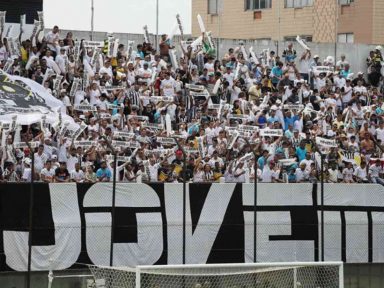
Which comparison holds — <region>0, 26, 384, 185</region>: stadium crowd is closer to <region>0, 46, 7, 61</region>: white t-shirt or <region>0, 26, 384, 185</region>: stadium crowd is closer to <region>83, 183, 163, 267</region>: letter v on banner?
<region>0, 46, 7, 61</region>: white t-shirt

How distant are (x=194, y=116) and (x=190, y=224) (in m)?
8.24

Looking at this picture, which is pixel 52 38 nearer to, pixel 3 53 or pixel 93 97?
pixel 3 53

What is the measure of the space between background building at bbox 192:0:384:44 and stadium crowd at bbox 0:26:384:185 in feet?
39.7

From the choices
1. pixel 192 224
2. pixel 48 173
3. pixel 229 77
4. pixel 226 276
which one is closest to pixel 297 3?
pixel 229 77

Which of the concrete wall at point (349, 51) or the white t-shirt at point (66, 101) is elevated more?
the concrete wall at point (349, 51)

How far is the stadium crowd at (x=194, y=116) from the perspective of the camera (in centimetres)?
2759

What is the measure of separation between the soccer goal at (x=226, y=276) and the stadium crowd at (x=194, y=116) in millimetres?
3553

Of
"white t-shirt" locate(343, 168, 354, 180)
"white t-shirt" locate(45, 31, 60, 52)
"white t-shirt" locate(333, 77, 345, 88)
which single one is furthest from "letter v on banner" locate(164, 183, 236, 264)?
"white t-shirt" locate(333, 77, 345, 88)

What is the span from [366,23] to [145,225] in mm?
28859

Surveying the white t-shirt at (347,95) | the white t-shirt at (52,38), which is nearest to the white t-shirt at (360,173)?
the white t-shirt at (347,95)

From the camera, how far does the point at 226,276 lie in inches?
850

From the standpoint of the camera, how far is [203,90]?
33.4 m

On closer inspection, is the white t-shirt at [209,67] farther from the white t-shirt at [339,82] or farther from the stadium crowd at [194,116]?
the white t-shirt at [339,82]

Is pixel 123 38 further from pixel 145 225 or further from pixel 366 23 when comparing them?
pixel 366 23
